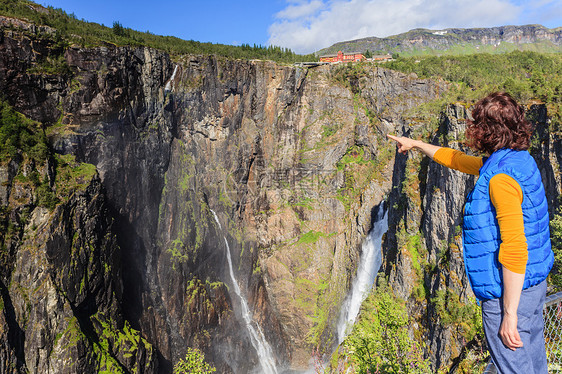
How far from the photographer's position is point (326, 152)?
36312 mm

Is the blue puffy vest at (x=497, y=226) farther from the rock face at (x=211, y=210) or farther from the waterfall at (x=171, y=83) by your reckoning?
the waterfall at (x=171, y=83)

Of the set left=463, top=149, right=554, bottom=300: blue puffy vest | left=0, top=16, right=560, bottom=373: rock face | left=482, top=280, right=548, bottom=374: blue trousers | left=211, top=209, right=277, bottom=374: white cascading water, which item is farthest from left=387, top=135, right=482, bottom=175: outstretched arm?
left=211, top=209, right=277, bottom=374: white cascading water

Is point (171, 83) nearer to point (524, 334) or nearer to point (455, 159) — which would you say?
point (455, 159)

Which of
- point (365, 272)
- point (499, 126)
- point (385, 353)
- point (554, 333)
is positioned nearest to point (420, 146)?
point (499, 126)

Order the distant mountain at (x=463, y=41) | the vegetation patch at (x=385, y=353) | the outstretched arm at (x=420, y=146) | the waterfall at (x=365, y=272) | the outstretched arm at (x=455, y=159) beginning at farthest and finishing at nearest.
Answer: the distant mountain at (x=463, y=41), the waterfall at (x=365, y=272), the vegetation patch at (x=385, y=353), the outstretched arm at (x=420, y=146), the outstretched arm at (x=455, y=159)

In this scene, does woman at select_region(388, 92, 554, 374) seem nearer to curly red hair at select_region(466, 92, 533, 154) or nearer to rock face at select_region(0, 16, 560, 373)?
curly red hair at select_region(466, 92, 533, 154)

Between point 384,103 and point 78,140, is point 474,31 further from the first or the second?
point 78,140

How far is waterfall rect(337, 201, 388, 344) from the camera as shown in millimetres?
30594

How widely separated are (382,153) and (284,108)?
12.7 metres

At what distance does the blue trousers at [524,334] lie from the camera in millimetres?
2217

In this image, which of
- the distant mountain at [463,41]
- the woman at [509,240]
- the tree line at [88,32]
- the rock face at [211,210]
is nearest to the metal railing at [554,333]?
the woman at [509,240]

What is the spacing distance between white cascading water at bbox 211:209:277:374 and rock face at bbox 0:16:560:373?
499mm

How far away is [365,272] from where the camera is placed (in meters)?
31.4

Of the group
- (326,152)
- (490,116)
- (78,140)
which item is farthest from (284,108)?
(490,116)
